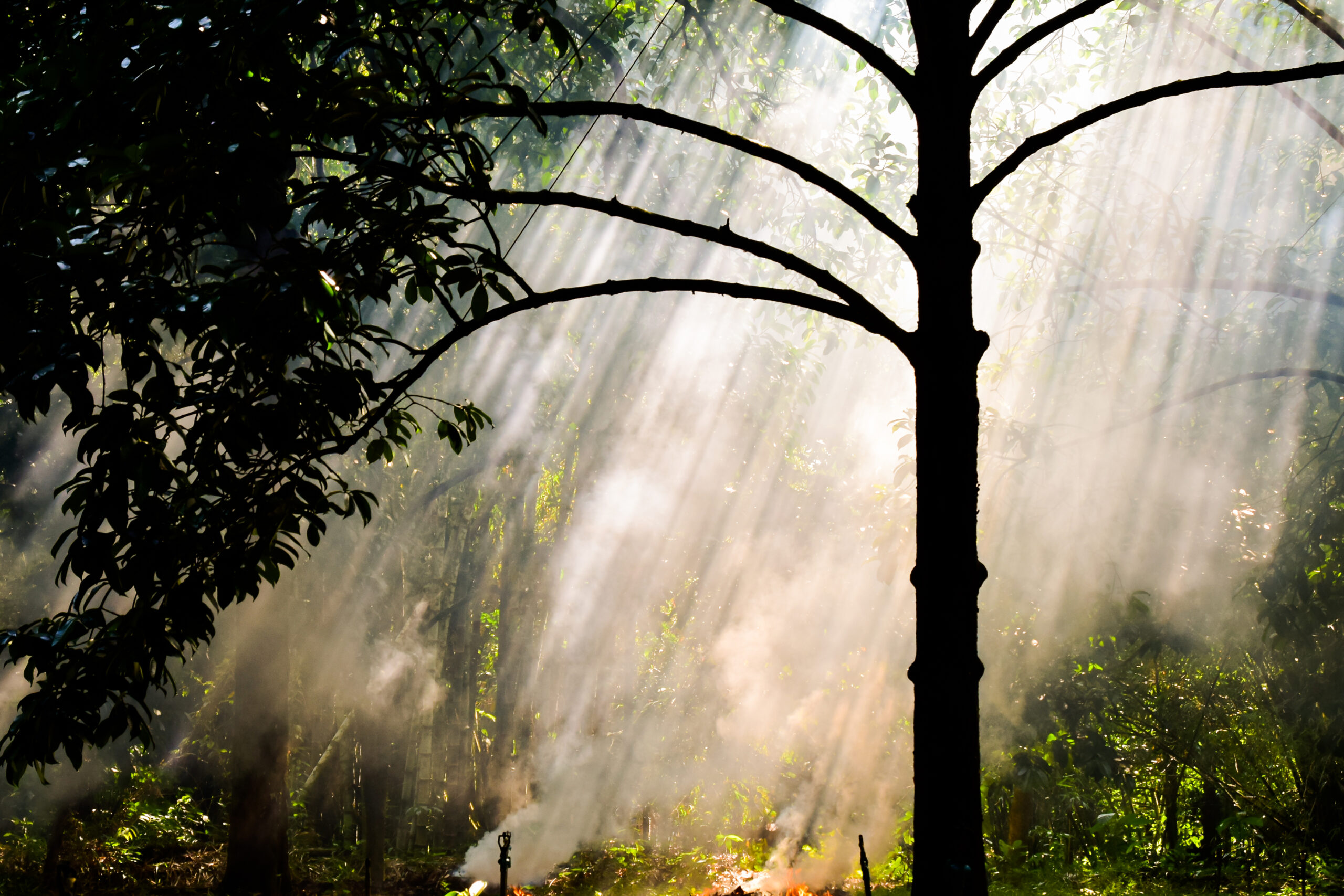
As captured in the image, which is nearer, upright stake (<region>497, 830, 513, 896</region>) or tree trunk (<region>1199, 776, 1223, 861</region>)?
upright stake (<region>497, 830, 513, 896</region>)

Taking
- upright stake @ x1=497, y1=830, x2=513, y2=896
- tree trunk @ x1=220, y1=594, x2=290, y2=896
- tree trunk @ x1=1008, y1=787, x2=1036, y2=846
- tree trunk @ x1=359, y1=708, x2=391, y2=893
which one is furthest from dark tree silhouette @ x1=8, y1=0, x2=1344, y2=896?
tree trunk @ x1=1008, y1=787, x2=1036, y2=846

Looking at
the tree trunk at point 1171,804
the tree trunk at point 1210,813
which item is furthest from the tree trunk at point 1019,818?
the tree trunk at point 1210,813

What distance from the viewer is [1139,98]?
206cm

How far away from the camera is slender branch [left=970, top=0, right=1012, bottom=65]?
214 cm

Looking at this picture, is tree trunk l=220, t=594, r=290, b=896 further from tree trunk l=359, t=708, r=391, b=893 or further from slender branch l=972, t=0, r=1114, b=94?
slender branch l=972, t=0, r=1114, b=94

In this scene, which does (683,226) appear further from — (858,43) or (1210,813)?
(1210,813)

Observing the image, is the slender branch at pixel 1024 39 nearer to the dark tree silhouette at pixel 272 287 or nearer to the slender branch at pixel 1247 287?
the dark tree silhouette at pixel 272 287

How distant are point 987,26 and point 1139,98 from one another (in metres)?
Answer: 0.45

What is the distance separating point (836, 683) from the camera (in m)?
13.5

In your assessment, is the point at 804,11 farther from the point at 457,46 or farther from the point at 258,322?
the point at 457,46

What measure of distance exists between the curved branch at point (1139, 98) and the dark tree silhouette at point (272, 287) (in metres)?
0.01

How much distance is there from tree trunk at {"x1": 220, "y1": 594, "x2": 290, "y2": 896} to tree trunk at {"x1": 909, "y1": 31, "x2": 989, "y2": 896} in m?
6.95

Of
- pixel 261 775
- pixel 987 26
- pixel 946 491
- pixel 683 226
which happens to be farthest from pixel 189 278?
pixel 261 775

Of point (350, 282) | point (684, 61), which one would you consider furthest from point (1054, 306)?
point (350, 282)
